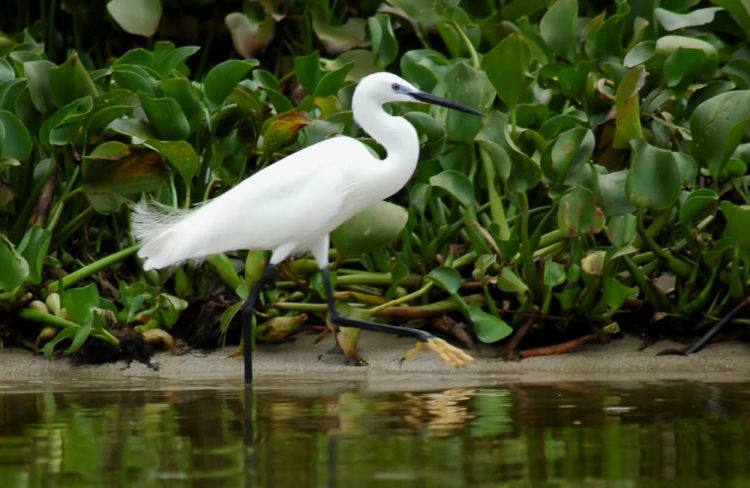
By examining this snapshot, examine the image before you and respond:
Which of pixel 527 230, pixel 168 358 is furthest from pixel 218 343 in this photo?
pixel 527 230

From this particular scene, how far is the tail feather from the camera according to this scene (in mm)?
6891

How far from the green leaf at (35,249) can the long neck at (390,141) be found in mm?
1550

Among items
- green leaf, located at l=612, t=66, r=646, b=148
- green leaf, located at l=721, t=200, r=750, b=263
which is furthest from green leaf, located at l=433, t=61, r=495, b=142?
green leaf, located at l=721, t=200, r=750, b=263

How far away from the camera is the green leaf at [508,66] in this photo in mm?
7406

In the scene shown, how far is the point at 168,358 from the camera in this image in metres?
7.41

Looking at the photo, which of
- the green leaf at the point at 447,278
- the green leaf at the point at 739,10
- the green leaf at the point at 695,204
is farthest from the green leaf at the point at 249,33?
the green leaf at the point at 695,204

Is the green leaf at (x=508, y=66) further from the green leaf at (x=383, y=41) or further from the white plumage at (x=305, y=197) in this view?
the green leaf at (x=383, y=41)

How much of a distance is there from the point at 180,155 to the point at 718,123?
250 centimetres

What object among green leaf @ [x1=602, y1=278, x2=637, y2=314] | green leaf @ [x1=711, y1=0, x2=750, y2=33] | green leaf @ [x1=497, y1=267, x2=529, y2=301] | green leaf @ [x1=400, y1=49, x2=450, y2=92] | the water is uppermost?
green leaf @ [x1=711, y1=0, x2=750, y2=33]

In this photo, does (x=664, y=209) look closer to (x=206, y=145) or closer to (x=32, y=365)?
(x=206, y=145)

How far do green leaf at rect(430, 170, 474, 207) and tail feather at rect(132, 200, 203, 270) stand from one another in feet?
3.85

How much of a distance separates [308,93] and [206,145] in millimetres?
815

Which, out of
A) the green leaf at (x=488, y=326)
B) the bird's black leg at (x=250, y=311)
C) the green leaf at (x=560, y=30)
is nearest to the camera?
the bird's black leg at (x=250, y=311)

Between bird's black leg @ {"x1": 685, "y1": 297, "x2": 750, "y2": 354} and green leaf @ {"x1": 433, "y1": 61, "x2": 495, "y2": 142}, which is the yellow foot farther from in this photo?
green leaf @ {"x1": 433, "y1": 61, "x2": 495, "y2": 142}
